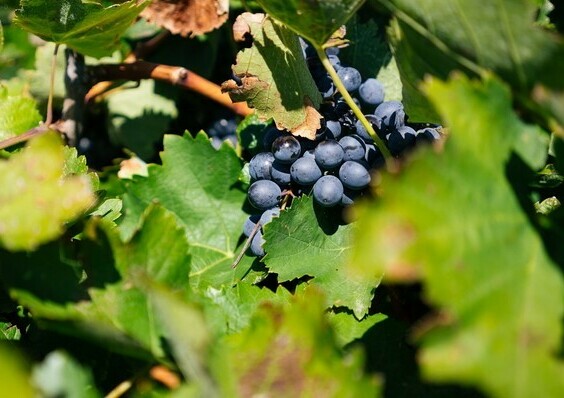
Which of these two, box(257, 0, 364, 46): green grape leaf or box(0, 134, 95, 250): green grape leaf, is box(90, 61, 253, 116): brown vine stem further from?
box(0, 134, 95, 250): green grape leaf

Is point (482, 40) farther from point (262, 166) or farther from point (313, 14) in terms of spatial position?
point (262, 166)

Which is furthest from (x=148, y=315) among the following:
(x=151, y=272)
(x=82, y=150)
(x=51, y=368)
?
(x=82, y=150)

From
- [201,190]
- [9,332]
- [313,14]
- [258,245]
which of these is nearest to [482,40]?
[313,14]

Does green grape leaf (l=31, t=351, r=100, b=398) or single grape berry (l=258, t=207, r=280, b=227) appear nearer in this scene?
green grape leaf (l=31, t=351, r=100, b=398)

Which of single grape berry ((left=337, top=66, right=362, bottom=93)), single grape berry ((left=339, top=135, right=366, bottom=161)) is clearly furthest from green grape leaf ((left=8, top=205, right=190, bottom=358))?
single grape berry ((left=337, top=66, right=362, bottom=93))

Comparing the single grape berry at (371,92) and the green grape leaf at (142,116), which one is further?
the green grape leaf at (142,116)

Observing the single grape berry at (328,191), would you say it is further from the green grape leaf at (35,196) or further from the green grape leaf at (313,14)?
the green grape leaf at (35,196)

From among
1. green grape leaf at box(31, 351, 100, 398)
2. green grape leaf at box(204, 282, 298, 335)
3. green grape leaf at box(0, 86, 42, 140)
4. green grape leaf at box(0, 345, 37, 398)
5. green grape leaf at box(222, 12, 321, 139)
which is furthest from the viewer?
green grape leaf at box(0, 86, 42, 140)

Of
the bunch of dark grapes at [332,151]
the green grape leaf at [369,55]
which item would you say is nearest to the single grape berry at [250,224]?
the bunch of dark grapes at [332,151]
